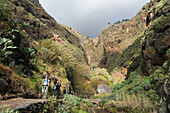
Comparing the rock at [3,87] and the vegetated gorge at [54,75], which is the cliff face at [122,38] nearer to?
the vegetated gorge at [54,75]

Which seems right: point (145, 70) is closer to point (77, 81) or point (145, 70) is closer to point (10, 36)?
point (77, 81)

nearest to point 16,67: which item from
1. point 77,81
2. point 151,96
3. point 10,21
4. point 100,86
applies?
point 10,21

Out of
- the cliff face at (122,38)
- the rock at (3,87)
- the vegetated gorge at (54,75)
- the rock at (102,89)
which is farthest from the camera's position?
the cliff face at (122,38)

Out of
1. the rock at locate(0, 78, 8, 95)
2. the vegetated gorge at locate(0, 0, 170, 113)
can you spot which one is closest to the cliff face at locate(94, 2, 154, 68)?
the vegetated gorge at locate(0, 0, 170, 113)

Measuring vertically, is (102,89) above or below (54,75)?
below

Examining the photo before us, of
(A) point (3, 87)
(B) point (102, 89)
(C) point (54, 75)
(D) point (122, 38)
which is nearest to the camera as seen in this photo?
(A) point (3, 87)

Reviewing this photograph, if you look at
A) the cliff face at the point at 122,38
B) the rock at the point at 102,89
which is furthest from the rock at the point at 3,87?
the cliff face at the point at 122,38

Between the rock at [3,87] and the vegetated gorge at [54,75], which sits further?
the vegetated gorge at [54,75]

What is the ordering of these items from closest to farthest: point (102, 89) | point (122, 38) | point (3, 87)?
point (3, 87) < point (102, 89) < point (122, 38)

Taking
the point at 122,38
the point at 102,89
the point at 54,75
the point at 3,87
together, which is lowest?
the point at 102,89

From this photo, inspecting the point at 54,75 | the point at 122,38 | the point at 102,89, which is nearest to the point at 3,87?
the point at 54,75

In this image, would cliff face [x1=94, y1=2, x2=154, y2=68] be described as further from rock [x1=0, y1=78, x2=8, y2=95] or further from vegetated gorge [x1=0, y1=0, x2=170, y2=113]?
rock [x1=0, y1=78, x2=8, y2=95]

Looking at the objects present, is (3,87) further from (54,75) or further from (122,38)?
(122,38)

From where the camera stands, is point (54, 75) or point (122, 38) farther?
point (122, 38)
